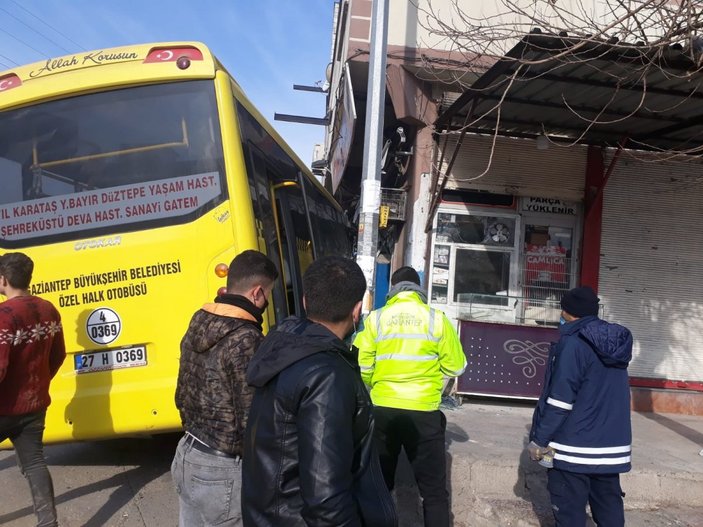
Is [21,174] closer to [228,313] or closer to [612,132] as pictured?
[228,313]

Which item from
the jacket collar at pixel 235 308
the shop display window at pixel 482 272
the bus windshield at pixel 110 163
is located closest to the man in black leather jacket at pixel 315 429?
the jacket collar at pixel 235 308

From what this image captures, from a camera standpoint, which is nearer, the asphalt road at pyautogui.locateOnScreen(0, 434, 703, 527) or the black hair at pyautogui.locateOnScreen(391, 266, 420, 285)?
the black hair at pyautogui.locateOnScreen(391, 266, 420, 285)

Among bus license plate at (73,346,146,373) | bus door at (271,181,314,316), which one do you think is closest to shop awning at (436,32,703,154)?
bus door at (271,181,314,316)

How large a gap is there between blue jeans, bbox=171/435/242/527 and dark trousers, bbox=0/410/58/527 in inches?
60.7

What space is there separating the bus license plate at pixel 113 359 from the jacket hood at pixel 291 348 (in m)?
2.71

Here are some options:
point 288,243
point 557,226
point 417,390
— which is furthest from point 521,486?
point 557,226

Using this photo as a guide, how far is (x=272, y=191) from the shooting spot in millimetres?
5426

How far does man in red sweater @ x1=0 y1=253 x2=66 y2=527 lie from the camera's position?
3443mm

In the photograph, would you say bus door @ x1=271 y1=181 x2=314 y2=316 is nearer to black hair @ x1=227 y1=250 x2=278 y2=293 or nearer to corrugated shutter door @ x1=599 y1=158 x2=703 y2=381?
black hair @ x1=227 y1=250 x2=278 y2=293

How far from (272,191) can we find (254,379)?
371 cm

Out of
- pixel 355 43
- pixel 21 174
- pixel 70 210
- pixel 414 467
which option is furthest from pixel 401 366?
pixel 355 43

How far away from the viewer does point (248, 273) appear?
272 centimetres

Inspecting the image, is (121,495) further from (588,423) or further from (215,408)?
(588,423)

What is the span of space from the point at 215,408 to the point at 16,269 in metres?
1.91
